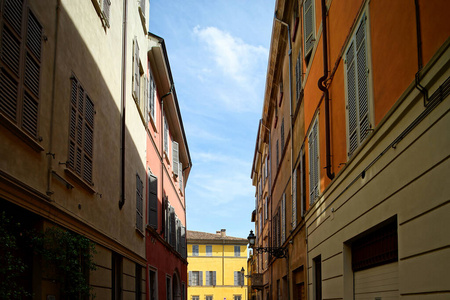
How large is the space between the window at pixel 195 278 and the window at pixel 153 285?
152 feet

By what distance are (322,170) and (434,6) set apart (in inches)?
245

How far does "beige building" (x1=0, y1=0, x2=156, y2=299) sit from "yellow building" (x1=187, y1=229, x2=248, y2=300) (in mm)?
49673

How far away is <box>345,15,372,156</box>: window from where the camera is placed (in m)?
7.32

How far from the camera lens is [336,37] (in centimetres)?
935

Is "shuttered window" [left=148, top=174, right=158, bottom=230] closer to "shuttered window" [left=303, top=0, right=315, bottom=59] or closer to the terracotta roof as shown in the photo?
"shuttered window" [left=303, top=0, right=315, bottom=59]

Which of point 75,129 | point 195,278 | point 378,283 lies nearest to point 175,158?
point 75,129

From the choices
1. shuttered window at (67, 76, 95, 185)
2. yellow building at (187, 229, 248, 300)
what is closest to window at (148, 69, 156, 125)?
shuttered window at (67, 76, 95, 185)

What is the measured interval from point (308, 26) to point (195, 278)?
55.0m

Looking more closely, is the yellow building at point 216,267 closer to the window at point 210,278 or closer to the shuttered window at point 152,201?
the window at point 210,278

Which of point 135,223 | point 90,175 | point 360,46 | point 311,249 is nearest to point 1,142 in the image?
point 90,175

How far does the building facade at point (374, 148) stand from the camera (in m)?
4.72

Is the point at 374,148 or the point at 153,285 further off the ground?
the point at 374,148

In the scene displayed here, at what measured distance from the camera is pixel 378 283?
7129mm

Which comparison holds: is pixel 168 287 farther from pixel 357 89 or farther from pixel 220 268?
pixel 220 268
